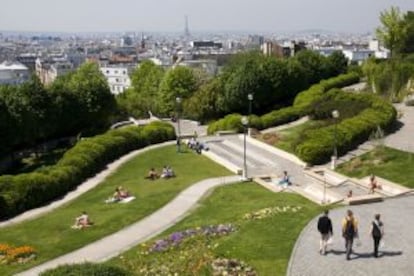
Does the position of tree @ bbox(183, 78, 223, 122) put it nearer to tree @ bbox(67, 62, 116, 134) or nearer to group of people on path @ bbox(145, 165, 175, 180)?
tree @ bbox(67, 62, 116, 134)

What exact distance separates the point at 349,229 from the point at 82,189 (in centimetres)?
1925

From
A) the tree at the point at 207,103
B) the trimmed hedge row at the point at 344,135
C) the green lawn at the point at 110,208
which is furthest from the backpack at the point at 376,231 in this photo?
the tree at the point at 207,103

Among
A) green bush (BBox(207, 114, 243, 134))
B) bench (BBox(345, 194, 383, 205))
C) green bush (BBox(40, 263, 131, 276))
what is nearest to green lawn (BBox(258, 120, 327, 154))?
green bush (BBox(207, 114, 243, 134))

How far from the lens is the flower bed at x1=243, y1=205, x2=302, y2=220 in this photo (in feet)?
75.4

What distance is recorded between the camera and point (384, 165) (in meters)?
31.2

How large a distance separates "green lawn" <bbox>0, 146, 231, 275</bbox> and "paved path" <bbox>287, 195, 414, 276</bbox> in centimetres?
883

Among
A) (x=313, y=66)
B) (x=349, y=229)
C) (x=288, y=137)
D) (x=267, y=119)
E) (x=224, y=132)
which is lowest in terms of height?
(x=224, y=132)

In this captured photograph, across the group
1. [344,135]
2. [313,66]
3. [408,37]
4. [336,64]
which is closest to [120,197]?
[344,135]

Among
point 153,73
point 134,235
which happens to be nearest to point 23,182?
point 134,235

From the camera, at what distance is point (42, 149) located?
5534cm

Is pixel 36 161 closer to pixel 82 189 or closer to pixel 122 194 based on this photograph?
pixel 82 189

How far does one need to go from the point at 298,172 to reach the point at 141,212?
10.3 m

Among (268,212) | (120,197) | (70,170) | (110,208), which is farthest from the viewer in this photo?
(70,170)

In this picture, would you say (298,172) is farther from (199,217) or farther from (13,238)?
(13,238)
